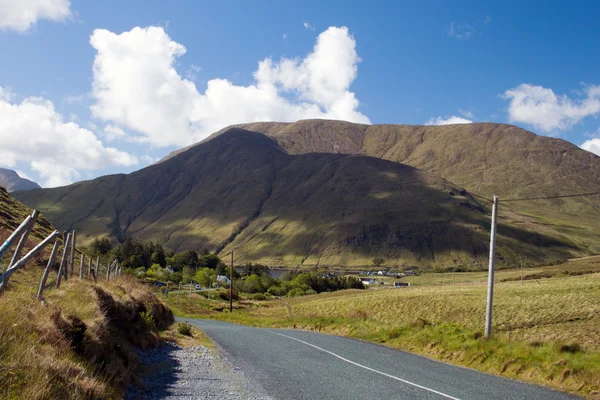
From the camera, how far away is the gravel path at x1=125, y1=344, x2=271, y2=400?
11.9 metres

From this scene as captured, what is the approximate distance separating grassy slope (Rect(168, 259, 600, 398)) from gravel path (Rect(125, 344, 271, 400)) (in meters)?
9.02

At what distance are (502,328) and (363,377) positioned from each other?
2928 cm

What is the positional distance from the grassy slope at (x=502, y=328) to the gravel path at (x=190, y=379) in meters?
9.02

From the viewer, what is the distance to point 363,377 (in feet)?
49.1

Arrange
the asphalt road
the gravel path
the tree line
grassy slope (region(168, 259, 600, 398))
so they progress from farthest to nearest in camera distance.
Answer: the tree line
grassy slope (region(168, 259, 600, 398))
the asphalt road
the gravel path

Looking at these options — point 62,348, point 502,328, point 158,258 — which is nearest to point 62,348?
point 62,348

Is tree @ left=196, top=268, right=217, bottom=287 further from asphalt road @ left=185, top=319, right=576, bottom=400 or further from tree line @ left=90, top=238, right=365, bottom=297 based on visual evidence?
asphalt road @ left=185, top=319, right=576, bottom=400

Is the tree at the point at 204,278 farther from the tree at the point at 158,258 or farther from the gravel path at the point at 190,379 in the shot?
the gravel path at the point at 190,379

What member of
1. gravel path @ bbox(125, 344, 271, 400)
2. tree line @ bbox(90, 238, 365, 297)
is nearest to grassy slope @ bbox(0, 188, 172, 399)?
gravel path @ bbox(125, 344, 271, 400)

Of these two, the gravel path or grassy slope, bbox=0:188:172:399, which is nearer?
grassy slope, bbox=0:188:172:399

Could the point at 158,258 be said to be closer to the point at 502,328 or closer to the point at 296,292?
the point at 296,292

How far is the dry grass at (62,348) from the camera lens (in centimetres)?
748

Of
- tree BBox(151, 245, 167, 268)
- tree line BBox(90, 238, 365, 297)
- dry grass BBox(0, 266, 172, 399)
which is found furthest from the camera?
tree BBox(151, 245, 167, 268)

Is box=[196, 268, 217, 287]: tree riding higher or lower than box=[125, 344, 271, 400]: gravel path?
lower
